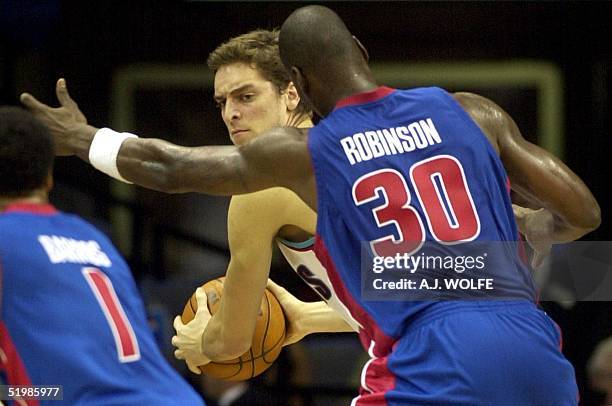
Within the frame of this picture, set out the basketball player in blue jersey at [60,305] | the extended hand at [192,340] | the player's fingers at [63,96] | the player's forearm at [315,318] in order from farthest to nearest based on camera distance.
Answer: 1. the player's forearm at [315,318]
2. the extended hand at [192,340]
3. the player's fingers at [63,96]
4. the basketball player in blue jersey at [60,305]

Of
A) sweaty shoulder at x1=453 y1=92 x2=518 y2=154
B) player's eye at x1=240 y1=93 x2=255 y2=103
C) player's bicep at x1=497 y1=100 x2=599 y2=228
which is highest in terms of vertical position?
sweaty shoulder at x1=453 y1=92 x2=518 y2=154

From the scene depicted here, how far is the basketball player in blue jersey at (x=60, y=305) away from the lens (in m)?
3.65

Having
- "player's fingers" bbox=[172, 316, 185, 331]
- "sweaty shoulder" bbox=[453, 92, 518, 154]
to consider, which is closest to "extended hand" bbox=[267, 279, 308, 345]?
"player's fingers" bbox=[172, 316, 185, 331]

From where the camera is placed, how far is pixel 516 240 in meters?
3.94

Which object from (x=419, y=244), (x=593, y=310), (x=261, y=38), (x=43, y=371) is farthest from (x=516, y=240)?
(x=593, y=310)

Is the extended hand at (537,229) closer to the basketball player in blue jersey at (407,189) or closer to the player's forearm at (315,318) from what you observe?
the basketball player in blue jersey at (407,189)

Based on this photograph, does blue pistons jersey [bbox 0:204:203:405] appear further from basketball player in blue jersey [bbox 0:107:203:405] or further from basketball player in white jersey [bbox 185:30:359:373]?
basketball player in white jersey [bbox 185:30:359:373]

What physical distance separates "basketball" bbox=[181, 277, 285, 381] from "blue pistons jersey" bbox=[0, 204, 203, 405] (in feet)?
4.63

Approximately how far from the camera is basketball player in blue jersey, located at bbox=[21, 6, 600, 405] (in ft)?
12.1

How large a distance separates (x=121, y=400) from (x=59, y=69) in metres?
6.86

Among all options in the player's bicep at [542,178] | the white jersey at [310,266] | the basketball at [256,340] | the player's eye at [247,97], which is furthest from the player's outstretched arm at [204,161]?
the basketball at [256,340]

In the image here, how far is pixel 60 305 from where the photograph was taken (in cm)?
370

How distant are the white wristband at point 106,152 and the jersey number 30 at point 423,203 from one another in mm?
874

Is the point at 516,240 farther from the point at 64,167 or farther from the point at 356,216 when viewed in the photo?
the point at 64,167
